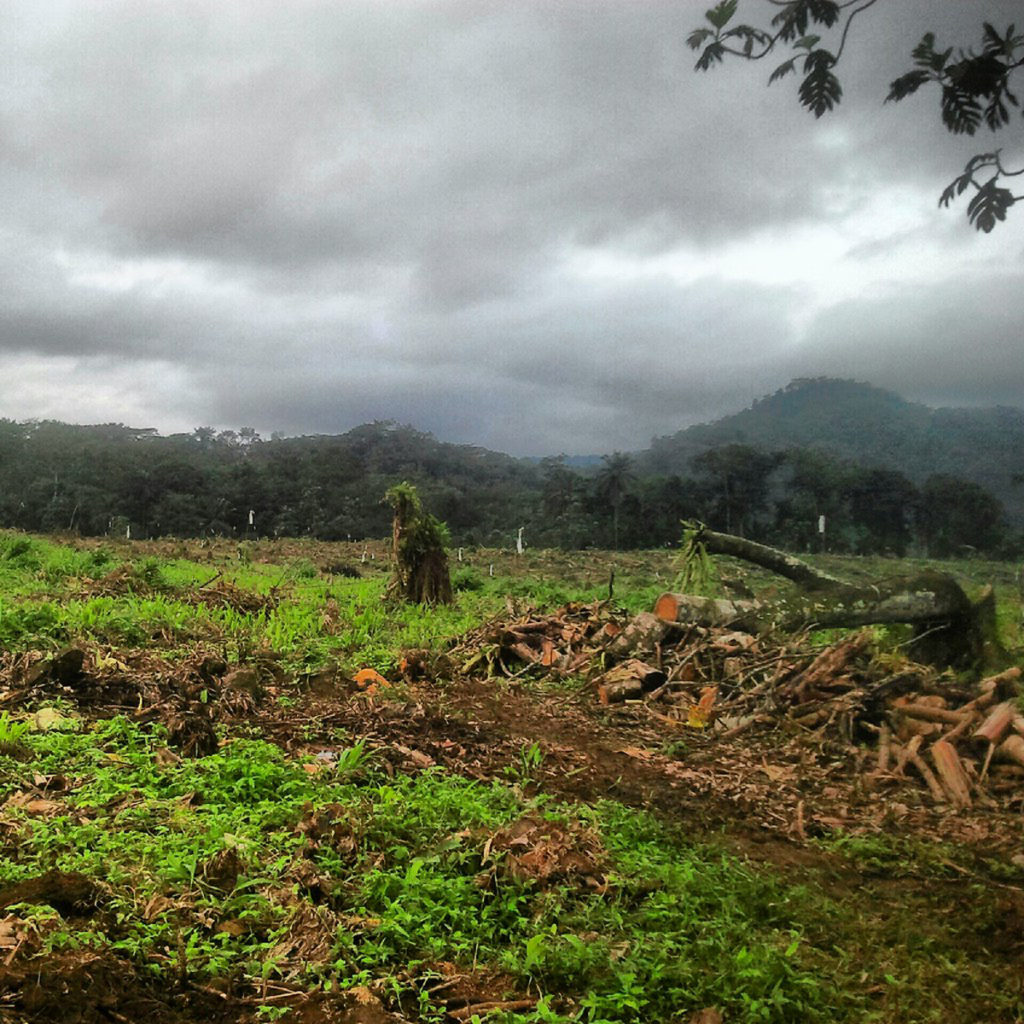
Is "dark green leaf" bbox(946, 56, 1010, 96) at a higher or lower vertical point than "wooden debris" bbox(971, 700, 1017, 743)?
higher

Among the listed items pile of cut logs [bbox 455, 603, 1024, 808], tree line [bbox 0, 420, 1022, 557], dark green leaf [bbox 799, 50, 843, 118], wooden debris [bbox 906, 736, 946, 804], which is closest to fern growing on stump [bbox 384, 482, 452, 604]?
pile of cut logs [bbox 455, 603, 1024, 808]

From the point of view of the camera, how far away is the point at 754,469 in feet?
177

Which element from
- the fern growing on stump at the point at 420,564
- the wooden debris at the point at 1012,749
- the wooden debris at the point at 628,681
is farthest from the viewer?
the fern growing on stump at the point at 420,564

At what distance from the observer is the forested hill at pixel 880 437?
1525 cm

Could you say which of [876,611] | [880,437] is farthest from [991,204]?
[880,437]

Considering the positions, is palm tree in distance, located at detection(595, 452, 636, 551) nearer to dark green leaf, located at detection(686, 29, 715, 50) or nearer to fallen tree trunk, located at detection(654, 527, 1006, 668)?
fallen tree trunk, located at detection(654, 527, 1006, 668)

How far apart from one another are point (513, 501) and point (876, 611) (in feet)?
184

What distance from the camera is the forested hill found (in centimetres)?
1525

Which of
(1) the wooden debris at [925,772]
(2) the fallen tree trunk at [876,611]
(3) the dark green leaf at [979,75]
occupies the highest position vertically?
(3) the dark green leaf at [979,75]

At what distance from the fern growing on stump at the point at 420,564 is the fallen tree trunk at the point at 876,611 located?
5.11 meters

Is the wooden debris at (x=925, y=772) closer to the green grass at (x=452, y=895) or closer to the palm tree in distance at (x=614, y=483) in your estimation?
the green grass at (x=452, y=895)

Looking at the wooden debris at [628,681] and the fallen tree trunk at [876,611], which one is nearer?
the wooden debris at [628,681]

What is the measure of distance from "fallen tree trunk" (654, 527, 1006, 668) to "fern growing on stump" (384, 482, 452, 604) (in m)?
5.11

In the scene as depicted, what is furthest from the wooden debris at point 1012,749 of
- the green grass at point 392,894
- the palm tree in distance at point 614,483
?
the palm tree in distance at point 614,483
